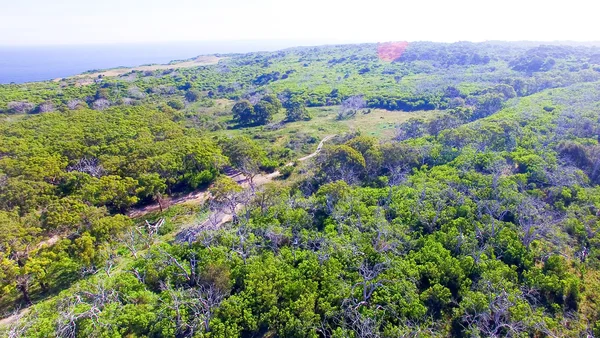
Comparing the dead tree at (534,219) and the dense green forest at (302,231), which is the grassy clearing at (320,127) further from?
the dead tree at (534,219)

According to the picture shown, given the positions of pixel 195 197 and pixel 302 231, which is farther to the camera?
pixel 195 197

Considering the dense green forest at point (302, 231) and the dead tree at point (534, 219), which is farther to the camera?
the dead tree at point (534, 219)

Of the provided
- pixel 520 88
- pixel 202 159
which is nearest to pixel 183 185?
pixel 202 159

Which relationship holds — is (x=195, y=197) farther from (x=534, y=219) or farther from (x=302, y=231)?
(x=534, y=219)

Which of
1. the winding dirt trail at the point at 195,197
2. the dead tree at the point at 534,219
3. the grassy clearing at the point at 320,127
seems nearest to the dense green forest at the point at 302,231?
the dead tree at the point at 534,219

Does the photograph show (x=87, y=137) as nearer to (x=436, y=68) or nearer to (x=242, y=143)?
(x=242, y=143)

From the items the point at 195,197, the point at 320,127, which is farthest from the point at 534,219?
the point at 320,127

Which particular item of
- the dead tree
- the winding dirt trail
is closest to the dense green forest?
the dead tree

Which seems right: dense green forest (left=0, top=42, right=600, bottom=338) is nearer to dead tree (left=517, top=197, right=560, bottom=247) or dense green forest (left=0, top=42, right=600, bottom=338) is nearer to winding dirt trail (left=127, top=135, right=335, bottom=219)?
dead tree (left=517, top=197, right=560, bottom=247)
